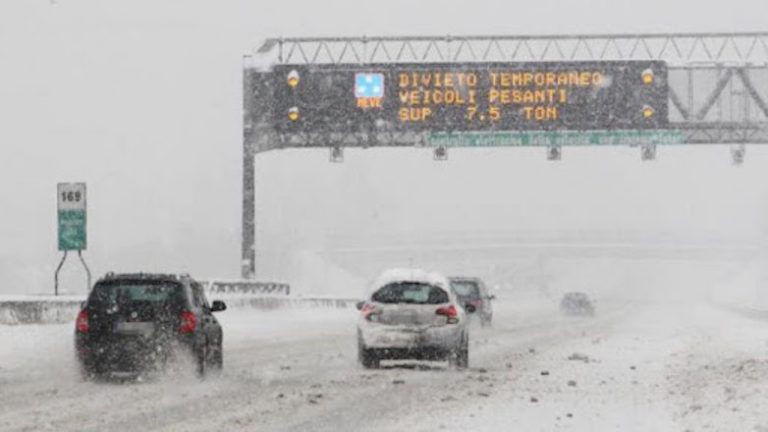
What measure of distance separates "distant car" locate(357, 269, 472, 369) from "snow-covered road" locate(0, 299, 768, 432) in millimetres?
314

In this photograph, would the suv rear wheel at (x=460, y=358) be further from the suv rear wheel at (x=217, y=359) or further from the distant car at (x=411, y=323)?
the suv rear wheel at (x=217, y=359)

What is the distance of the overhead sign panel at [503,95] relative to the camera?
146 feet

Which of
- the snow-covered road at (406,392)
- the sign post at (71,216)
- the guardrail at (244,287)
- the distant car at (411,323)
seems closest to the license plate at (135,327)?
the snow-covered road at (406,392)

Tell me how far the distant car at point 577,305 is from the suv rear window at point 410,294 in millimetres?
39825

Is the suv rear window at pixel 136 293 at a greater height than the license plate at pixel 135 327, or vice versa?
the suv rear window at pixel 136 293

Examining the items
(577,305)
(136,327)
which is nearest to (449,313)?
(136,327)

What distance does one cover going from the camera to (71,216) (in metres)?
31.7

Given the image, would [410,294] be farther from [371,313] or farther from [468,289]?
[468,289]

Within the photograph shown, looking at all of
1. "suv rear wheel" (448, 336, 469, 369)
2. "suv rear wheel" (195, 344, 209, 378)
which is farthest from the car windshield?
"suv rear wheel" (195, 344, 209, 378)

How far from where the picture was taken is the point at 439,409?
1412cm

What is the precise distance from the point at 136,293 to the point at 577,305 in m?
43.1

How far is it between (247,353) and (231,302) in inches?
677

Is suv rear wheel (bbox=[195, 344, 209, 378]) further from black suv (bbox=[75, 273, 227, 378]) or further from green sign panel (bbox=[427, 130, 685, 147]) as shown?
green sign panel (bbox=[427, 130, 685, 147])

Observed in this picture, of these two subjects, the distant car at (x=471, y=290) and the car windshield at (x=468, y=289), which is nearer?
the distant car at (x=471, y=290)
